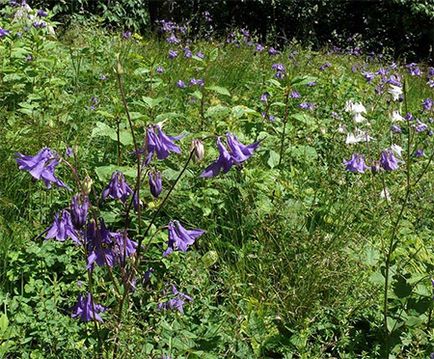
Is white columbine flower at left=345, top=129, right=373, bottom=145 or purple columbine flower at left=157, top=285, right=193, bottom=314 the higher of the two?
white columbine flower at left=345, top=129, right=373, bottom=145

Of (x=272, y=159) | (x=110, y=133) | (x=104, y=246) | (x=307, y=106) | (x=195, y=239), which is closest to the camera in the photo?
(x=104, y=246)

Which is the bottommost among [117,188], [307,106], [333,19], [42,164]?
[333,19]

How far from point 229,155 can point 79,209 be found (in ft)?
1.31

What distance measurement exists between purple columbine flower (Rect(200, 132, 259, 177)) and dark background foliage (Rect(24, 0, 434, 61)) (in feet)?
30.7

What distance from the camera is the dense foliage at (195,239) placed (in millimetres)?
1689

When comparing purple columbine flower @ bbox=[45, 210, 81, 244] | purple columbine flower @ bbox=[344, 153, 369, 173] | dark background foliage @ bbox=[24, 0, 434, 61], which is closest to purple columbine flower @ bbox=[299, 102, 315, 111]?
purple columbine flower @ bbox=[344, 153, 369, 173]

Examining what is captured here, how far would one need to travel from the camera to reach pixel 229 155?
1450mm

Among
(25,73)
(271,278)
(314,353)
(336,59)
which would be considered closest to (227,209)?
(271,278)

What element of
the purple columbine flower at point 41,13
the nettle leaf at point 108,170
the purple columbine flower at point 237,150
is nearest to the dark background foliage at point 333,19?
the purple columbine flower at point 41,13

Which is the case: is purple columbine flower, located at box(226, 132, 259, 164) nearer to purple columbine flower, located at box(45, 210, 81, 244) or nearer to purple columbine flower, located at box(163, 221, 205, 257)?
purple columbine flower, located at box(163, 221, 205, 257)

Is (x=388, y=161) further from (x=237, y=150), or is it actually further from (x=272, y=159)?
(x=237, y=150)

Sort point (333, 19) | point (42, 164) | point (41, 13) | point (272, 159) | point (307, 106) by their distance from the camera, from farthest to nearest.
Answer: point (333, 19)
point (41, 13)
point (307, 106)
point (272, 159)
point (42, 164)

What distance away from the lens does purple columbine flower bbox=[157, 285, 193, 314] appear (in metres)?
1.92

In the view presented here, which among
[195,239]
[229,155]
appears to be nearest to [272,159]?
[195,239]
